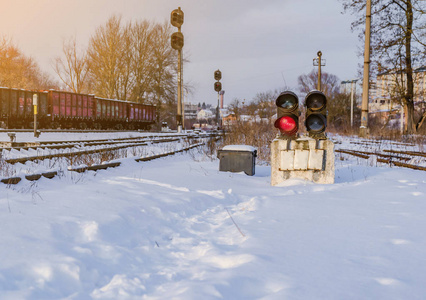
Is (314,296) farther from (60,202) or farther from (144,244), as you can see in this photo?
(60,202)

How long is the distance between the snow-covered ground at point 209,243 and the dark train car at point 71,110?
22666mm

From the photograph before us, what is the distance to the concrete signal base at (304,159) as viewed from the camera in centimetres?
562

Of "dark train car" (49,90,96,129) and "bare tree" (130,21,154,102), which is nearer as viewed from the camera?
"dark train car" (49,90,96,129)

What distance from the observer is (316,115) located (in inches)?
220

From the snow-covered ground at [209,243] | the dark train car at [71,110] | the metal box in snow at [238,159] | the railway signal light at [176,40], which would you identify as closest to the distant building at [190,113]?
the dark train car at [71,110]

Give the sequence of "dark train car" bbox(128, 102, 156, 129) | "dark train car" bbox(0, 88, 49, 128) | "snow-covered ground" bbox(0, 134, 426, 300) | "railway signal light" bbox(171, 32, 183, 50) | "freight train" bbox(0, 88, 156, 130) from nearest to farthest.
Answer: "snow-covered ground" bbox(0, 134, 426, 300)
"dark train car" bbox(0, 88, 49, 128)
"freight train" bbox(0, 88, 156, 130)
"railway signal light" bbox(171, 32, 183, 50)
"dark train car" bbox(128, 102, 156, 129)

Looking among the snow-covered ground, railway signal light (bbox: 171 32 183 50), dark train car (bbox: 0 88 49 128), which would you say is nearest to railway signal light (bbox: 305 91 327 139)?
the snow-covered ground

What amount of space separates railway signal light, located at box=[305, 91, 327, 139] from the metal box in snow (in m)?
1.75

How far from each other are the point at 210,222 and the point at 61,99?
83.3 feet

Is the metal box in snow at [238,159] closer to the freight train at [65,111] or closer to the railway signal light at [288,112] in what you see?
the railway signal light at [288,112]

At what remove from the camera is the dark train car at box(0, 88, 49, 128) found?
2297 centimetres

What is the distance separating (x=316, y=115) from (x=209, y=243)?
3307 mm

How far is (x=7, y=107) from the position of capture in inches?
906

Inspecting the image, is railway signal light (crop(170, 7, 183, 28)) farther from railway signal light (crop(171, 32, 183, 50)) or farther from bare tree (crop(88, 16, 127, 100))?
bare tree (crop(88, 16, 127, 100))
